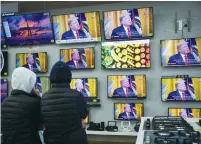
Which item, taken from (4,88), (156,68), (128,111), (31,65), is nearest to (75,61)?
(31,65)

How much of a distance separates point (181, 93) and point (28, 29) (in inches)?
99.9

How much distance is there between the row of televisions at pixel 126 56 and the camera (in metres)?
3.62

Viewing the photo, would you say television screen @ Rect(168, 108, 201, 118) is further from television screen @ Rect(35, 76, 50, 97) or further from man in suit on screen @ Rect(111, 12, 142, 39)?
television screen @ Rect(35, 76, 50, 97)

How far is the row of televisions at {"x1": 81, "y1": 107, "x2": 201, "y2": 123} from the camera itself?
3623 mm

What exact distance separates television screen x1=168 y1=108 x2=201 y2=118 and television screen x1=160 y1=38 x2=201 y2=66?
625mm

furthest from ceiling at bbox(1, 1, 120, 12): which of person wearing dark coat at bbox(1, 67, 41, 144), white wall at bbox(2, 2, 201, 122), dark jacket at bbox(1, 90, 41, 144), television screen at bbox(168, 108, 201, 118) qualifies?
dark jacket at bbox(1, 90, 41, 144)

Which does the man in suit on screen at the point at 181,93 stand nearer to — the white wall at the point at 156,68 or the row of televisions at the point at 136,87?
the row of televisions at the point at 136,87

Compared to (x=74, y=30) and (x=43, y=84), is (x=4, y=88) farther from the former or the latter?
(x=74, y=30)

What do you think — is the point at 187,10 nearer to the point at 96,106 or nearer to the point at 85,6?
the point at 85,6

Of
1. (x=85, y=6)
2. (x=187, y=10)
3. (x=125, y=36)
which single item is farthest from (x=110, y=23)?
(x=187, y=10)

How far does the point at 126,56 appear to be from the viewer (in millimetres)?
3834

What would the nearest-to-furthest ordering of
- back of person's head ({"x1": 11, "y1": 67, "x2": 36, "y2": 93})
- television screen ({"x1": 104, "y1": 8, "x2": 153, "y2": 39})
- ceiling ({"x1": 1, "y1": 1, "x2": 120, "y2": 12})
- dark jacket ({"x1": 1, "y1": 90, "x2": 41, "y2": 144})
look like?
dark jacket ({"x1": 1, "y1": 90, "x2": 41, "y2": 144}), back of person's head ({"x1": 11, "y1": 67, "x2": 36, "y2": 93}), television screen ({"x1": 104, "y1": 8, "x2": 153, "y2": 39}), ceiling ({"x1": 1, "y1": 1, "x2": 120, "y2": 12})

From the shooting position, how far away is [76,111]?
235 centimetres

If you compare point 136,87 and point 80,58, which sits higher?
point 80,58
